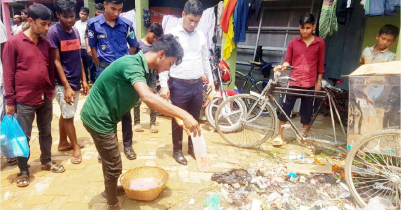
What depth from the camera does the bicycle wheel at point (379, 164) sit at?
2684 millimetres

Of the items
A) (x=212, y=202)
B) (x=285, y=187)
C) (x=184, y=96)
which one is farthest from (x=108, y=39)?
(x=285, y=187)

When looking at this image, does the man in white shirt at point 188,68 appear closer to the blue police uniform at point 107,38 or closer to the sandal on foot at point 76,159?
the blue police uniform at point 107,38

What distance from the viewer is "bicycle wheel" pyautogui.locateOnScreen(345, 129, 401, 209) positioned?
8.80 feet

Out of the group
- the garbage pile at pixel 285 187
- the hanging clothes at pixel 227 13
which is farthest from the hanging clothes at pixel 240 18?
the garbage pile at pixel 285 187

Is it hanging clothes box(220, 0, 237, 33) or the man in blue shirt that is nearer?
the man in blue shirt

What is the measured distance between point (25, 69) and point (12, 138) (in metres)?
0.81

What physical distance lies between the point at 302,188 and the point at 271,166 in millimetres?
633

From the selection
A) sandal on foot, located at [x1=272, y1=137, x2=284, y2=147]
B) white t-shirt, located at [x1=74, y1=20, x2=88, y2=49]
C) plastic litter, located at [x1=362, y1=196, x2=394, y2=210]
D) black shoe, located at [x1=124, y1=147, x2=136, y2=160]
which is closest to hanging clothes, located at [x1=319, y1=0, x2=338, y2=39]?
sandal on foot, located at [x1=272, y1=137, x2=284, y2=147]

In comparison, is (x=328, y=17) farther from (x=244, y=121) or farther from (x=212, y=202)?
(x=212, y=202)

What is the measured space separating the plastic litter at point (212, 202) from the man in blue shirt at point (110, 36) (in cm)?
149

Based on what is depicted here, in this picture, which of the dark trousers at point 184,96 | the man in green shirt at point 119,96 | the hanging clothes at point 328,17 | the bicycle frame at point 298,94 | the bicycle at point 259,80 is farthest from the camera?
the bicycle at point 259,80

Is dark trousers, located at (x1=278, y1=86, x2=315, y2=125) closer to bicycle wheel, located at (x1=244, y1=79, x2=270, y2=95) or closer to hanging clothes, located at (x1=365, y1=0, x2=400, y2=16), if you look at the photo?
hanging clothes, located at (x1=365, y1=0, x2=400, y2=16)

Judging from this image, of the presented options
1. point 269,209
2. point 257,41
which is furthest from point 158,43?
point 257,41

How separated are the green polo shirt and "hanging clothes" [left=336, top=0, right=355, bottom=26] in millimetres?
4562
